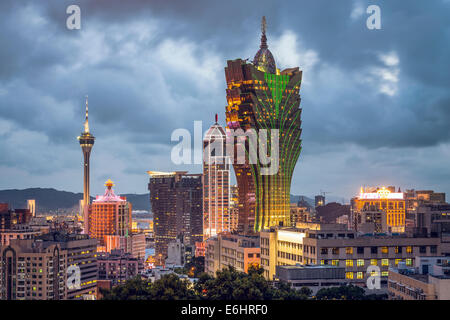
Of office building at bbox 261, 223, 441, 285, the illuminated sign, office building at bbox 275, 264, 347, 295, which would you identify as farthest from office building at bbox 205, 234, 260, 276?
office building at bbox 275, 264, 347, 295

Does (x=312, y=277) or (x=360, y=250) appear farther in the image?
(x=360, y=250)

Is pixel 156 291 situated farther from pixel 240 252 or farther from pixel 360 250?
pixel 240 252

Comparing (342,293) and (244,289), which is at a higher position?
(244,289)

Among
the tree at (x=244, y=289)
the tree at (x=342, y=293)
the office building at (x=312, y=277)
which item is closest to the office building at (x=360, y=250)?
the office building at (x=312, y=277)

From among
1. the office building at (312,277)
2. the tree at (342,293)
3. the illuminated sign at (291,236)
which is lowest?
the tree at (342,293)

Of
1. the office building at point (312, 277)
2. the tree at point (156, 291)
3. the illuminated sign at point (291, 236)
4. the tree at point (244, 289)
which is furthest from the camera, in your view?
the illuminated sign at point (291, 236)

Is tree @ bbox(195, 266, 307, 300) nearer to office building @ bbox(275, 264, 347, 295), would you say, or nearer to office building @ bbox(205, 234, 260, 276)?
office building @ bbox(275, 264, 347, 295)

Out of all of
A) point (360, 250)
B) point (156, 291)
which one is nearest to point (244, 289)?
point (156, 291)


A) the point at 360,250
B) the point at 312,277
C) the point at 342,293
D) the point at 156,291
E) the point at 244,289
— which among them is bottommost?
the point at 342,293

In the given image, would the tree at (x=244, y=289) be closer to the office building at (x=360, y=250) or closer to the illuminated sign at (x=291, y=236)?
the office building at (x=360, y=250)

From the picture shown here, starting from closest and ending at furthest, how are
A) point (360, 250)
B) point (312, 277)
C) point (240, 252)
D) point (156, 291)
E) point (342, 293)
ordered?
1. point (342, 293)
2. point (156, 291)
3. point (312, 277)
4. point (360, 250)
5. point (240, 252)

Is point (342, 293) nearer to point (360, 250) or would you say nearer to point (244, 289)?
point (244, 289)

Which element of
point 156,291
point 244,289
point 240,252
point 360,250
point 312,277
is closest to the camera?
point 244,289
